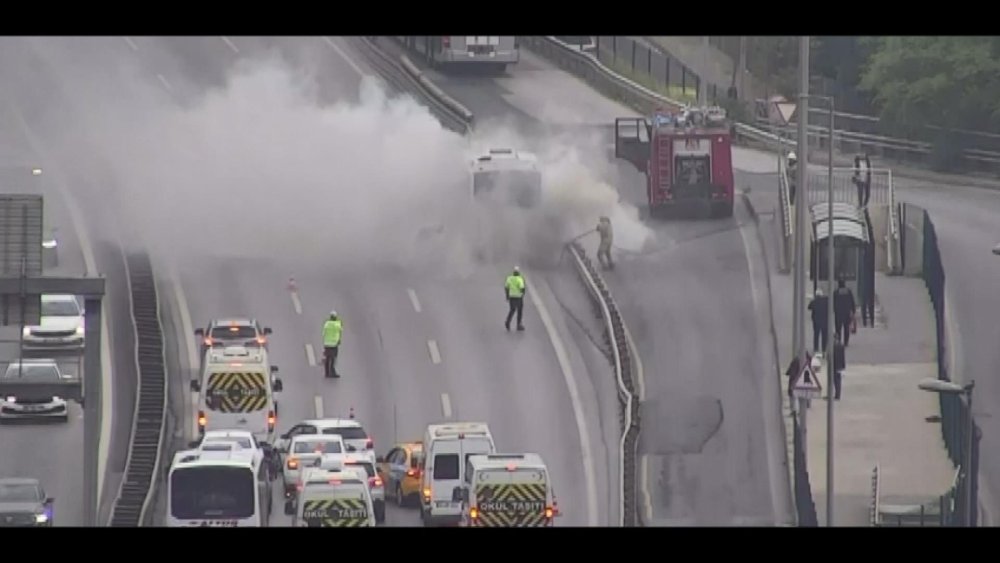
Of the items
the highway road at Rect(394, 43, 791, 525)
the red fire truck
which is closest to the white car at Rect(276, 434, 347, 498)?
the highway road at Rect(394, 43, 791, 525)

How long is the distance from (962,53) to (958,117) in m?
1.75

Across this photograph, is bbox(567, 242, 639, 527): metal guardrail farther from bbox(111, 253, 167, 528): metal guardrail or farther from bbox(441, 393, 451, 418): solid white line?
bbox(111, 253, 167, 528): metal guardrail

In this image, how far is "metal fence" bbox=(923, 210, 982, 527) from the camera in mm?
28312

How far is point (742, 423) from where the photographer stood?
35.8m

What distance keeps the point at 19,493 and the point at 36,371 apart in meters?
7.64

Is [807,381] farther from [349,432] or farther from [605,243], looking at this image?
[605,243]

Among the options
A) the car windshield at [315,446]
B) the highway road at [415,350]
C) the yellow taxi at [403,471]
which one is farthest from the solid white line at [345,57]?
the car windshield at [315,446]

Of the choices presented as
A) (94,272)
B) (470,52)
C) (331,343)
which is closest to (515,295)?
(331,343)

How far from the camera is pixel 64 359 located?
1602 inches

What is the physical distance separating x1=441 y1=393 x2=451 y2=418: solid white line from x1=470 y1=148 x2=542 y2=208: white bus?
9.78 m

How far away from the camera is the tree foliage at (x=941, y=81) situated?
61812 mm

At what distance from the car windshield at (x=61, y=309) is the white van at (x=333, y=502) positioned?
14.4 metres

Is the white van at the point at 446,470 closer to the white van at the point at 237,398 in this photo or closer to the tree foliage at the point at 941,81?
the white van at the point at 237,398

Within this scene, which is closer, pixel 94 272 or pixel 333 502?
pixel 333 502
